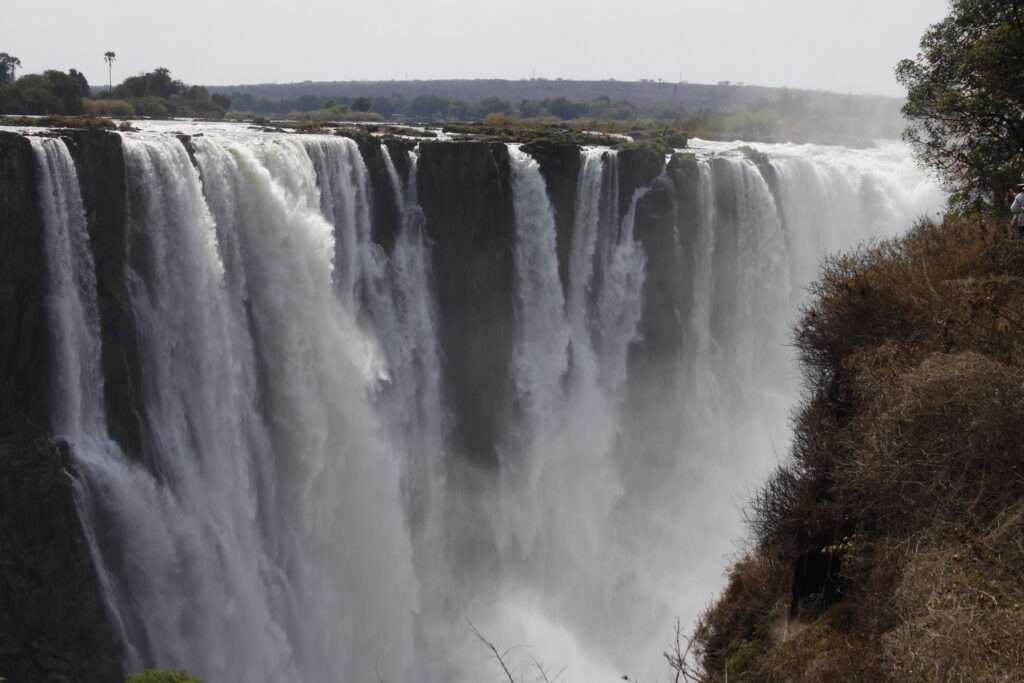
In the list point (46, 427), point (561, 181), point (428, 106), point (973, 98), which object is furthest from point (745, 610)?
point (428, 106)

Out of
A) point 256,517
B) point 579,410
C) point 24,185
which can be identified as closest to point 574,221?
point 579,410

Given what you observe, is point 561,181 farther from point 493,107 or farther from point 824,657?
point 493,107

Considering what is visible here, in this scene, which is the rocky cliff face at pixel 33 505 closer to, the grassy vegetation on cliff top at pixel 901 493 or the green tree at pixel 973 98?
the grassy vegetation on cliff top at pixel 901 493

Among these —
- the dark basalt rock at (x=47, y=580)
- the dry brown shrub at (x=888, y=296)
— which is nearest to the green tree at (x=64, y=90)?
the dark basalt rock at (x=47, y=580)

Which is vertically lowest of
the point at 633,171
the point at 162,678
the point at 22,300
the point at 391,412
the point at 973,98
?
the point at 162,678

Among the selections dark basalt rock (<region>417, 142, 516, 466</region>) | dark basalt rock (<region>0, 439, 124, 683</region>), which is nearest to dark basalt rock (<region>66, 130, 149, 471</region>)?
dark basalt rock (<region>0, 439, 124, 683</region>)
